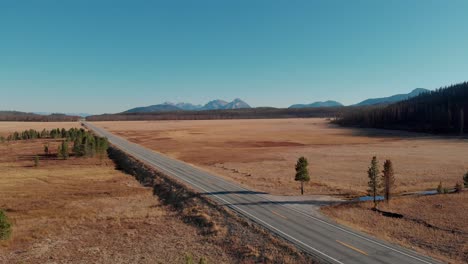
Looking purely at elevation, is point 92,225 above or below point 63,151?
below

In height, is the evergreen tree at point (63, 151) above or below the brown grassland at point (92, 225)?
above

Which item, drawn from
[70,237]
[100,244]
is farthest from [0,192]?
[100,244]

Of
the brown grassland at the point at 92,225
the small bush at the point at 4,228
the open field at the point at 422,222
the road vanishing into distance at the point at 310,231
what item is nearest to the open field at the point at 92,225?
the brown grassland at the point at 92,225

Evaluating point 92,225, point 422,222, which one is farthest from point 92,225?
point 422,222

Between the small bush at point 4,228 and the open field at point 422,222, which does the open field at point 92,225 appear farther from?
the open field at point 422,222

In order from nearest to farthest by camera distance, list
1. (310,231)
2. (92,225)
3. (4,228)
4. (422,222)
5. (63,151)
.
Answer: (4,228)
(310,231)
(92,225)
(422,222)
(63,151)

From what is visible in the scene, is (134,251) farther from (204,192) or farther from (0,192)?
(0,192)

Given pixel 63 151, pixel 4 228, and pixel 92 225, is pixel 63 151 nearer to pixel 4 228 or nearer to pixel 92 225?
pixel 92 225
